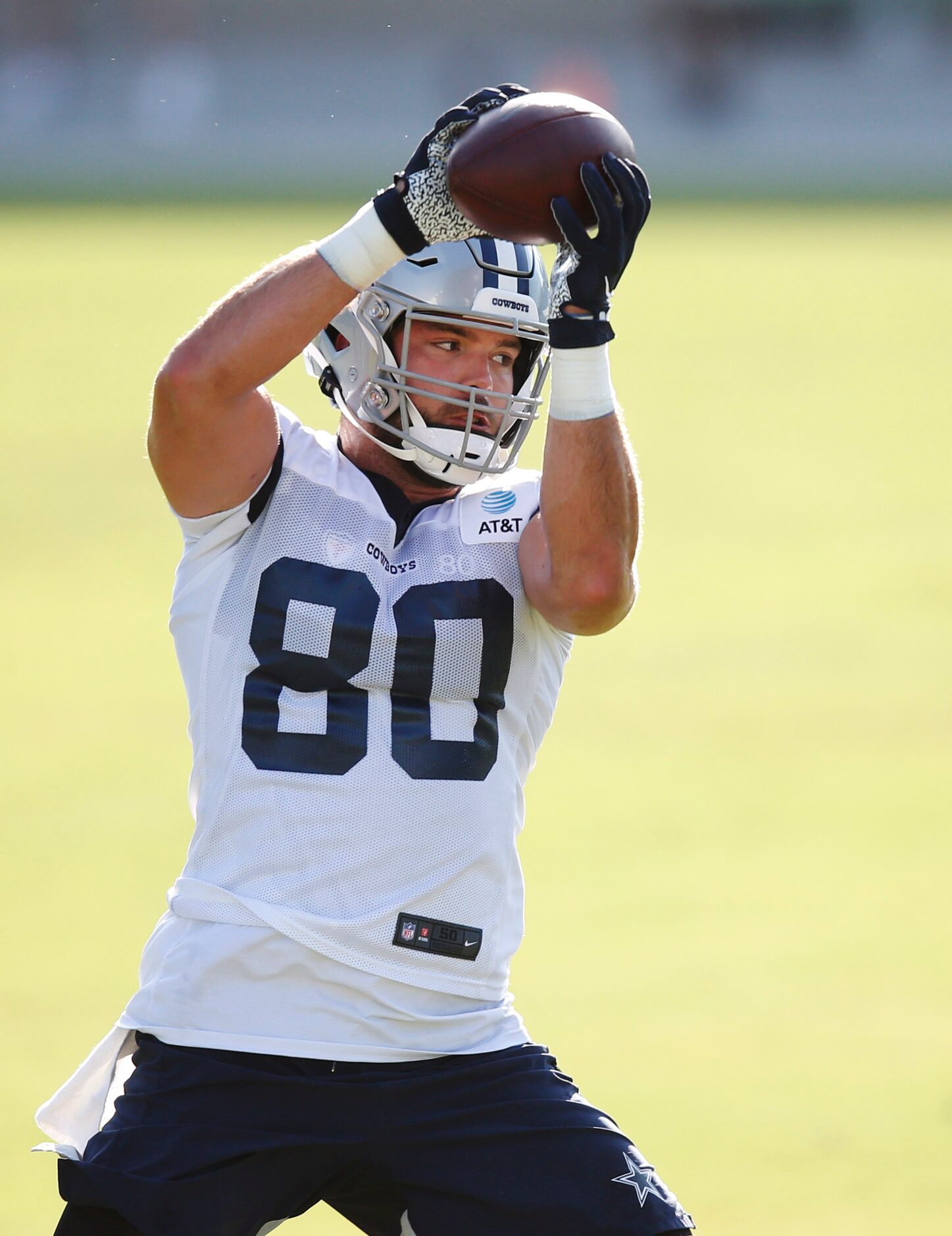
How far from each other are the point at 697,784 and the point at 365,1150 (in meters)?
4.08

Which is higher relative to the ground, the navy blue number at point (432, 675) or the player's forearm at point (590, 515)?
the player's forearm at point (590, 515)

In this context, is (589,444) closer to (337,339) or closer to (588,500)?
(588,500)

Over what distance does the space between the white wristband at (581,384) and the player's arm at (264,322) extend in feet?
0.90

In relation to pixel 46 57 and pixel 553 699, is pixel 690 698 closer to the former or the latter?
pixel 553 699

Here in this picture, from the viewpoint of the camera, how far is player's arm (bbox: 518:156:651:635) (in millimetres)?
2678

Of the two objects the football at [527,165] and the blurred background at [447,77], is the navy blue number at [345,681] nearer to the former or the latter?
the football at [527,165]

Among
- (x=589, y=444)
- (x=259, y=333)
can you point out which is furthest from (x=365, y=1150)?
(x=259, y=333)

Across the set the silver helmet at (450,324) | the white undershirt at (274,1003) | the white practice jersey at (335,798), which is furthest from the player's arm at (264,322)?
the white undershirt at (274,1003)

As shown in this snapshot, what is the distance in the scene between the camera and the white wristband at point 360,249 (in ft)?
8.91

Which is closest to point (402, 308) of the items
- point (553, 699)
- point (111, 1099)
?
point (553, 699)

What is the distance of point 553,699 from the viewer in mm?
3121

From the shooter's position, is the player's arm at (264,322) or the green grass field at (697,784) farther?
the green grass field at (697,784)

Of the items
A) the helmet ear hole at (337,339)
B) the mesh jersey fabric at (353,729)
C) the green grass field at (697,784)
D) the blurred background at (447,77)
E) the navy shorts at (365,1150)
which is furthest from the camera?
the blurred background at (447,77)

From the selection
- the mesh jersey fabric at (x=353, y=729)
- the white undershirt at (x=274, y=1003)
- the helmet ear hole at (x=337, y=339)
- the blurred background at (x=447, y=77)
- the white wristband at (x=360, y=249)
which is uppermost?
the blurred background at (x=447, y=77)
